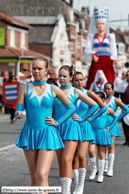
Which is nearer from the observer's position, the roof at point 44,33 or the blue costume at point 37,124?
the blue costume at point 37,124

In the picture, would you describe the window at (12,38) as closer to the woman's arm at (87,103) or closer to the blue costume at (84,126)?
the blue costume at (84,126)

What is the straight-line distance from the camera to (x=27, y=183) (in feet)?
20.7

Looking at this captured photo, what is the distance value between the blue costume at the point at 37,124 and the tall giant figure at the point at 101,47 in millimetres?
7117

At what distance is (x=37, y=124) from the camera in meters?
4.54

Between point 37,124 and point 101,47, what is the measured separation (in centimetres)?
746

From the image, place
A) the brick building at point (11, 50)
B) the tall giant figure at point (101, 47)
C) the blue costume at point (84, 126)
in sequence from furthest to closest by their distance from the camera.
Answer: the brick building at point (11, 50)
the tall giant figure at point (101, 47)
the blue costume at point (84, 126)

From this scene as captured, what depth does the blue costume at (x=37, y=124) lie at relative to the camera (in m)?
4.50

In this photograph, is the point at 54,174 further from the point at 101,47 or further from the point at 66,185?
the point at 101,47

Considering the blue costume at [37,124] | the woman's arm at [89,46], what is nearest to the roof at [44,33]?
the woman's arm at [89,46]

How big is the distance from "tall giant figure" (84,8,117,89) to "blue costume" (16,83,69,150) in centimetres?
712

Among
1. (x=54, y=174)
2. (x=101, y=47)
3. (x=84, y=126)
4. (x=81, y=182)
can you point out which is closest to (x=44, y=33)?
(x=101, y=47)

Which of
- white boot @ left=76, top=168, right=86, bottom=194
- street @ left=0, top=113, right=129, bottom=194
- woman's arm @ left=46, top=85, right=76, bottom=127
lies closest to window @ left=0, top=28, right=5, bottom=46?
street @ left=0, top=113, right=129, bottom=194

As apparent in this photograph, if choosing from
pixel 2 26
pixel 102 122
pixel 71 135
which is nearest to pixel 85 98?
pixel 71 135

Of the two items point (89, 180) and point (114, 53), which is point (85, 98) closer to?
point (89, 180)
